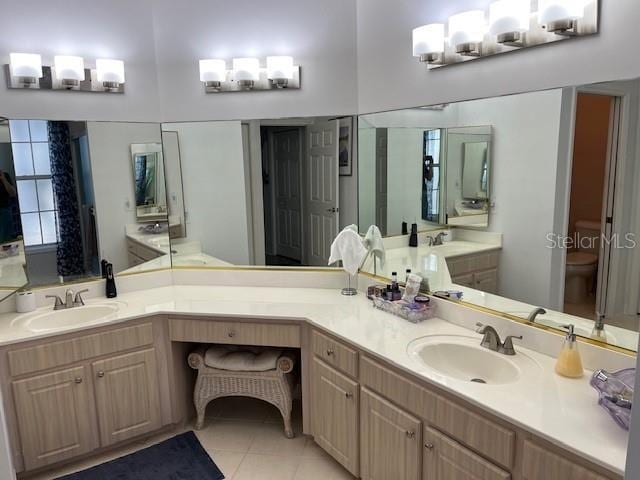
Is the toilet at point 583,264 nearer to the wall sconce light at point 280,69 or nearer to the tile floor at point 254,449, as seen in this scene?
the tile floor at point 254,449

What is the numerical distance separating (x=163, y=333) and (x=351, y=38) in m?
2.02

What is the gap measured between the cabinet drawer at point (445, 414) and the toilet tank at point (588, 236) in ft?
2.48

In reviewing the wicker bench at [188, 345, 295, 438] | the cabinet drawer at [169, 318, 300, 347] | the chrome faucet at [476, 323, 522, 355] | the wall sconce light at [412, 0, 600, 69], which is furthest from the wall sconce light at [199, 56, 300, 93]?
the chrome faucet at [476, 323, 522, 355]

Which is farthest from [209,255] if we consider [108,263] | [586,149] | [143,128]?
[586,149]

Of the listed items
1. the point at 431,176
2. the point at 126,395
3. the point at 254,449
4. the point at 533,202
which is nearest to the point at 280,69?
the point at 431,176

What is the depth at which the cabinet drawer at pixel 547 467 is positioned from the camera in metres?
1.31

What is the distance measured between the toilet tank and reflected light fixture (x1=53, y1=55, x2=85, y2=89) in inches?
104

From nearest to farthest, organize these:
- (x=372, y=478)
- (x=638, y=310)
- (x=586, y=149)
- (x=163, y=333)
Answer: (x=638, y=310)
(x=586, y=149)
(x=372, y=478)
(x=163, y=333)

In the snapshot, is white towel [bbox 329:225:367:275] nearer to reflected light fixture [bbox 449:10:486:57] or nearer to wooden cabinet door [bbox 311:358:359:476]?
wooden cabinet door [bbox 311:358:359:476]

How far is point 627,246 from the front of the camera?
163 cm

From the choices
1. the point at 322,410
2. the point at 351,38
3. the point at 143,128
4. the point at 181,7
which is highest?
the point at 181,7

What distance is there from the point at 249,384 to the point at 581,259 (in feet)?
6.05

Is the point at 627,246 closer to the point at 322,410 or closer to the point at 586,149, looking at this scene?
the point at 586,149

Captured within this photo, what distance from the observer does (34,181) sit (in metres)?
2.61
